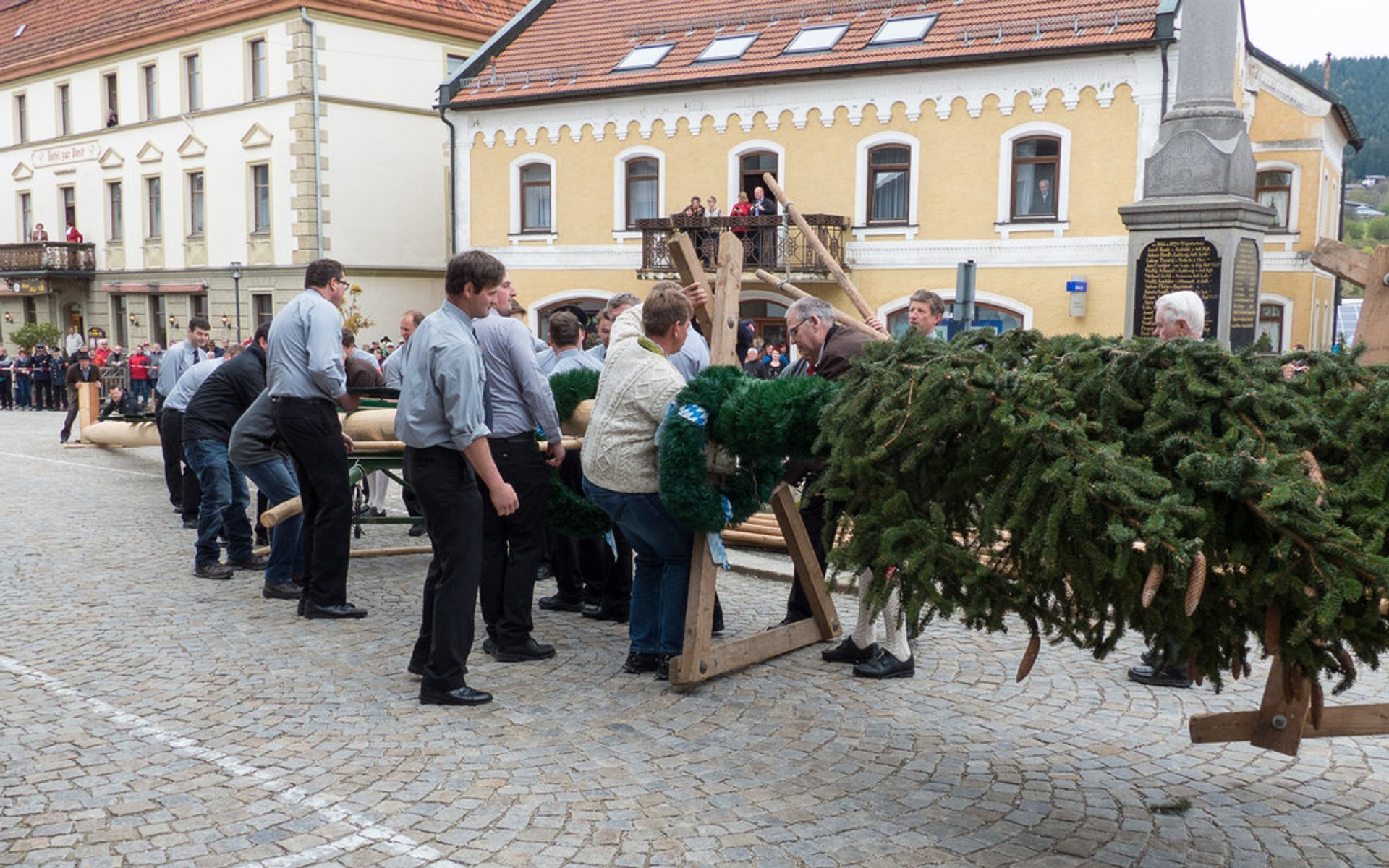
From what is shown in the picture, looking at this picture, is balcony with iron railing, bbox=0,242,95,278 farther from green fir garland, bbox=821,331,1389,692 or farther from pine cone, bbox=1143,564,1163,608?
pine cone, bbox=1143,564,1163,608

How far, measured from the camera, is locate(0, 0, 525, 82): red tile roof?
32344mm

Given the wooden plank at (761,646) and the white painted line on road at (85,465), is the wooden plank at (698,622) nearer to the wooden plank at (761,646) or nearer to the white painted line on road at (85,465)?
the wooden plank at (761,646)

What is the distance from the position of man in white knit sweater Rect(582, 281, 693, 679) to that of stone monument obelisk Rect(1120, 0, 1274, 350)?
5366mm

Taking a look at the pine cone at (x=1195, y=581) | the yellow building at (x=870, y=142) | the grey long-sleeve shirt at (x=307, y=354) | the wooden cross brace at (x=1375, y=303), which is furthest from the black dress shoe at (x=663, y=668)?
the yellow building at (x=870, y=142)

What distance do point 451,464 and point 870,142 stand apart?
1895cm

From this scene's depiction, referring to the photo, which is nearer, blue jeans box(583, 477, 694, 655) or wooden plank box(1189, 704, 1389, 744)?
wooden plank box(1189, 704, 1389, 744)

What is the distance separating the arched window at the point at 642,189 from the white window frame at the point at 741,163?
1619 mm

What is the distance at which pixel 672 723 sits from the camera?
5.24 metres

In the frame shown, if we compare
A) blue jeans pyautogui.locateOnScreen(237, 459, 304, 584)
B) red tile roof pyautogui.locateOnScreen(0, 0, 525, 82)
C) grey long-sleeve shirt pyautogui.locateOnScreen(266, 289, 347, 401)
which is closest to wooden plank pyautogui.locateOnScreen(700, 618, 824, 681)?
grey long-sleeve shirt pyautogui.locateOnScreen(266, 289, 347, 401)

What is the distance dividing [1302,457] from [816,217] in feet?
66.6

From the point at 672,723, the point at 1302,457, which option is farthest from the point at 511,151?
the point at 1302,457

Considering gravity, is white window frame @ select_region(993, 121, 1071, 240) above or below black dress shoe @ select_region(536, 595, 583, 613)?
above

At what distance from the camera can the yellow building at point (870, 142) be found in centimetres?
2120

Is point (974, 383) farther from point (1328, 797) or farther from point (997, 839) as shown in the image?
point (1328, 797)
